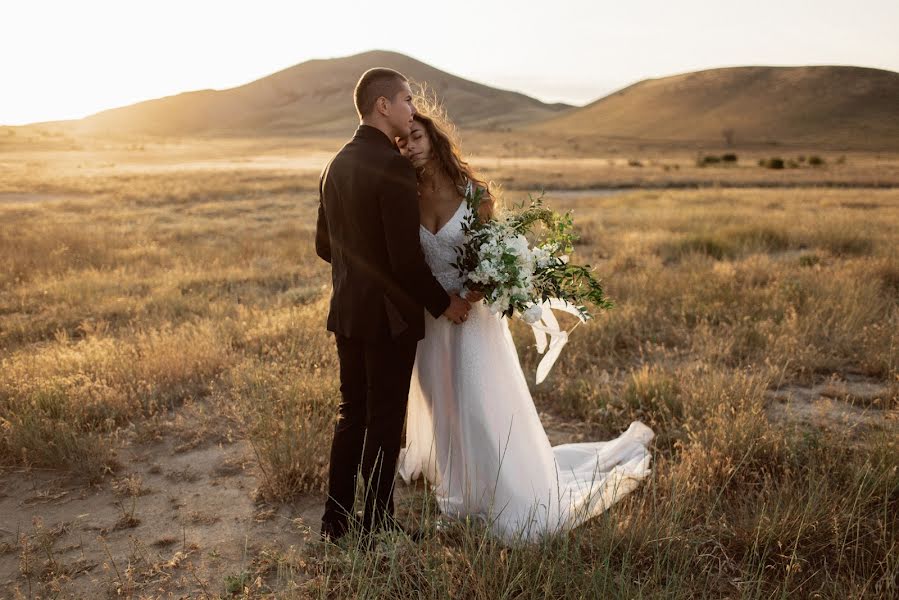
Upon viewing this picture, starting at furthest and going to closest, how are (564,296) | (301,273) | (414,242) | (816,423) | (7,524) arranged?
(301,273)
(816,423)
(7,524)
(564,296)
(414,242)

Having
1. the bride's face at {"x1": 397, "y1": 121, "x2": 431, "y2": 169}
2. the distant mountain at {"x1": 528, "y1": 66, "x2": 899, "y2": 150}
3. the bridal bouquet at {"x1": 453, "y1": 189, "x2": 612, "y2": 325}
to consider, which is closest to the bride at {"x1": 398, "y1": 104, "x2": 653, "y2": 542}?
the bride's face at {"x1": 397, "y1": 121, "x2": 431, "y2": 169}

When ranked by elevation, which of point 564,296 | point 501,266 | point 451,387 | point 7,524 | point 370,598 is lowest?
point 7,524

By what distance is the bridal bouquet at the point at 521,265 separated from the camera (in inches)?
128

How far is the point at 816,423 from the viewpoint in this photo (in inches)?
192

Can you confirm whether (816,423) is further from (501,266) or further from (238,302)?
(238,302)

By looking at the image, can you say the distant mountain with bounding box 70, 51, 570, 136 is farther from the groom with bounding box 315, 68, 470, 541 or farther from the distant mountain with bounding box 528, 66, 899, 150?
the groom with bounding box 315, 68, 470, 541

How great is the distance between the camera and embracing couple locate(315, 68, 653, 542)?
9.91 ft

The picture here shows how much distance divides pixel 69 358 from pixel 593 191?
2671 centimetres

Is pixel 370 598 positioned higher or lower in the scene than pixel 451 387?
lower

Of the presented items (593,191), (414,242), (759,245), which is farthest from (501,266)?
(593,191)

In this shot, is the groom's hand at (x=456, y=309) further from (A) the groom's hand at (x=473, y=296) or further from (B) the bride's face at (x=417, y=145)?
(B) the bride's face at (x=417, y=145)

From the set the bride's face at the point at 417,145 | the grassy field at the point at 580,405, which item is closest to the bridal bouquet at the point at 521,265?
the bride's face at the point at 417,145

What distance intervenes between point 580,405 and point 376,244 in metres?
3.10

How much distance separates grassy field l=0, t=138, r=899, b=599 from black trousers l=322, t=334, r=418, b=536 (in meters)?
0.24
